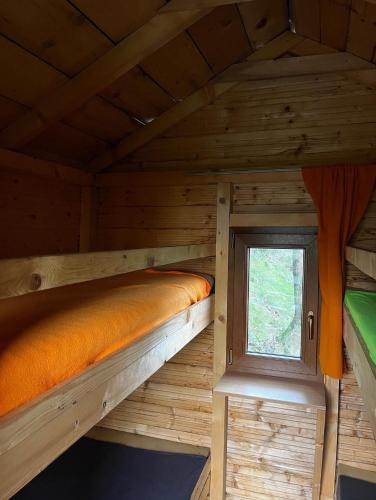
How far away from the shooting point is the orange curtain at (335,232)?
1848 millimetres

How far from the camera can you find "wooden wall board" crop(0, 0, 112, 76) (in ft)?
4.08

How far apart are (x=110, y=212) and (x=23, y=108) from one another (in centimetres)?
84

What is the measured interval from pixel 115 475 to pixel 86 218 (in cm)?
141

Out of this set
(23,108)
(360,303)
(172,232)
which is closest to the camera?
(360,303)

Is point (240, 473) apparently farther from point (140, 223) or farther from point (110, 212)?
point (110, 212)

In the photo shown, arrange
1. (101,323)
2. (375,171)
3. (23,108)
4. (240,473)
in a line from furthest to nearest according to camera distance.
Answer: (240,473)
(375,171)
(23,108)
(101,323)

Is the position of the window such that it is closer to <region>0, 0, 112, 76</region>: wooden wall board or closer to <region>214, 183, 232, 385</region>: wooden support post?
<region>214, 183, 232, 385</region>: wooden support post

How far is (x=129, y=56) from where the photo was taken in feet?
5.01

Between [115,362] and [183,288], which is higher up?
[183,288]

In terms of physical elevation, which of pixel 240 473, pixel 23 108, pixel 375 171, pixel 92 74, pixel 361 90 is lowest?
pixel 240 473

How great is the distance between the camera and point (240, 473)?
2078 millimetres

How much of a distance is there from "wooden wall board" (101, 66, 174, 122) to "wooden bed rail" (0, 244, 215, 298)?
98cm

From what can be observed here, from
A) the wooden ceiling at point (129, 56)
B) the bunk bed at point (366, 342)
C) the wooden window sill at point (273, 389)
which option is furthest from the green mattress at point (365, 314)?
the wooden ceiling at point (129, 56)

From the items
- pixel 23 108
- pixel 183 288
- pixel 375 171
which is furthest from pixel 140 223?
pixel 375 171
